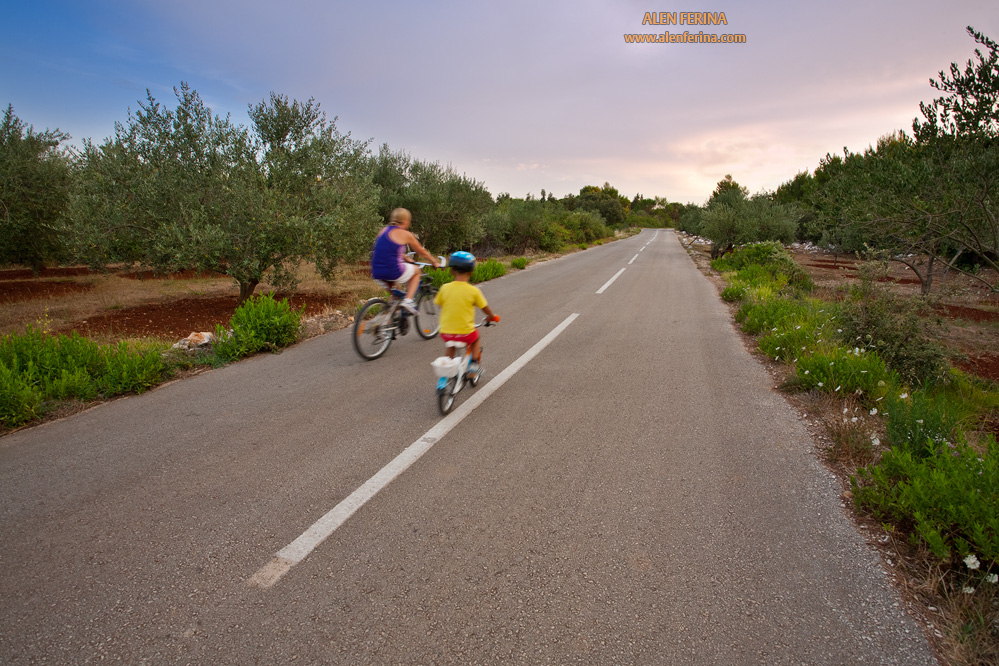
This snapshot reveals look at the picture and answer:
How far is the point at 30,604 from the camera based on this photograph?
2.14 metres

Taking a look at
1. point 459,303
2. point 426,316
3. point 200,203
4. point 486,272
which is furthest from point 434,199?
point 459,303

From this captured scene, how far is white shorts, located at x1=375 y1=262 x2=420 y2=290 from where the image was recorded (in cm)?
657

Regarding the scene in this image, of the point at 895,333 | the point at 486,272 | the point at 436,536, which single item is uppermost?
the point at 486,272

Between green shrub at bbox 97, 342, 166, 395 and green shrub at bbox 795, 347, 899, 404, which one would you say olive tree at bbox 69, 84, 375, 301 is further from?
green shrub at bbox 795, 347, 899, 404

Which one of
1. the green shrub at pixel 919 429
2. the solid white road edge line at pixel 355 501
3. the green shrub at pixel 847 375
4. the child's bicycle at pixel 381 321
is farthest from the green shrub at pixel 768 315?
the child's bicycle at pixel 381 321

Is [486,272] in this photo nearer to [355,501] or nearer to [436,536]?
[355,501]

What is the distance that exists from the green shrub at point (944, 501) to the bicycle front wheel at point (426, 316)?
5.75 meters

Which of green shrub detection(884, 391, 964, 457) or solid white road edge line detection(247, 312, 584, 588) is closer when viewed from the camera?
solid white road edge line detection(247, 312, 584, 588)

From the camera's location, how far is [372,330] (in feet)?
20.8

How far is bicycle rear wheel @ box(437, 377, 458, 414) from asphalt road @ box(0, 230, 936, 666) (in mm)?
176

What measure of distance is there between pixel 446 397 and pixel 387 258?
9.27ft

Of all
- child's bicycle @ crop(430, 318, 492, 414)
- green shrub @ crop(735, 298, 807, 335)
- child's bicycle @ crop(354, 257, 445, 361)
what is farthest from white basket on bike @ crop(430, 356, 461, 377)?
green shrub @ crop(735, 298, 807, 335)

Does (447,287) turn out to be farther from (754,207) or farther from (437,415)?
(754,207)

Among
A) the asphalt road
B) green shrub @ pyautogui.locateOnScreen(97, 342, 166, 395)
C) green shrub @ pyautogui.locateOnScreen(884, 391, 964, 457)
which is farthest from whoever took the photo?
green shrub @ pyautogui.locateOnScreen(97, 342, 166, 395)
